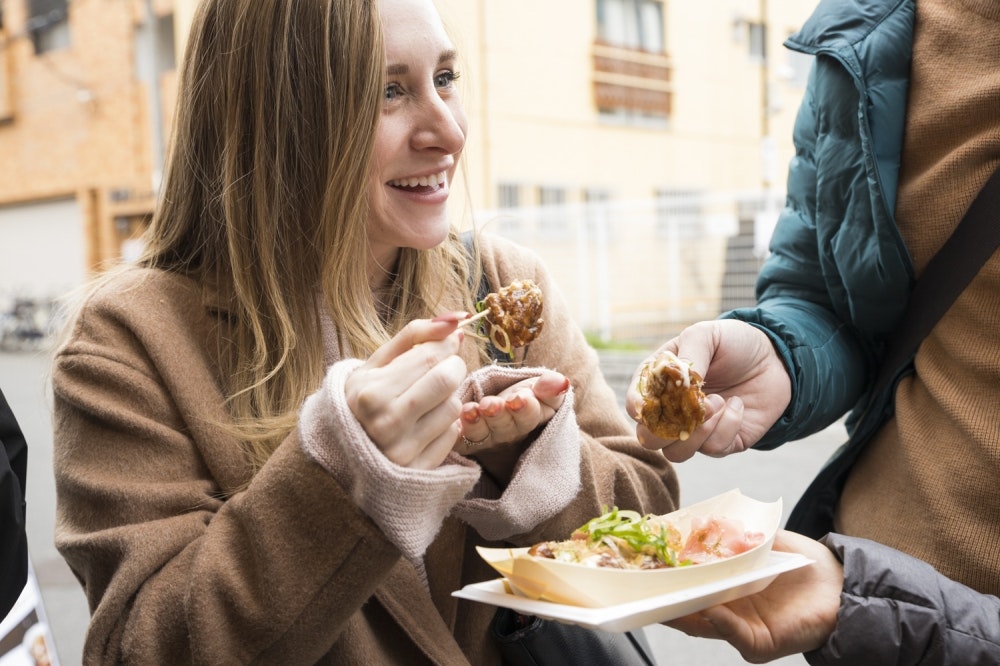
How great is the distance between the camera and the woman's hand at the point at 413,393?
4.39ft

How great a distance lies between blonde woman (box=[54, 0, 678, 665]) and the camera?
55.4 inches

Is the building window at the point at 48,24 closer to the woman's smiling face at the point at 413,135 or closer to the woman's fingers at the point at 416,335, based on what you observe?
the woman's smiling face at the point at 413,135

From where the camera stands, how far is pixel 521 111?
1606 cm

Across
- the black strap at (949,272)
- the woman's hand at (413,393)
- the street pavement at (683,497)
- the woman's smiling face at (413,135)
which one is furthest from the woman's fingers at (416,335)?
the street pavement at (683,497)

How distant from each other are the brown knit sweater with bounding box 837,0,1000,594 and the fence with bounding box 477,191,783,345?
843 cm

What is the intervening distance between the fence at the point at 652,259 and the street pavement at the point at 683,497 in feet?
11.0

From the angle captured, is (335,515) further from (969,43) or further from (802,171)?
(969,43)

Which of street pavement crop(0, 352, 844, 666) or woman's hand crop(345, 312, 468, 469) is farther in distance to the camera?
street pavement crop(0, 352, 844, 666)

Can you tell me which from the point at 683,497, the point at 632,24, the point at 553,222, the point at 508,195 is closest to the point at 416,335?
the point at 683,497

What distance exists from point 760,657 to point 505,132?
1503cm

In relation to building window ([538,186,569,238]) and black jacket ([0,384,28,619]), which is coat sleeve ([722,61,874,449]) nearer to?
black jacket ([0,384,28,619])

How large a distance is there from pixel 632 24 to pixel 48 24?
11.7 meters

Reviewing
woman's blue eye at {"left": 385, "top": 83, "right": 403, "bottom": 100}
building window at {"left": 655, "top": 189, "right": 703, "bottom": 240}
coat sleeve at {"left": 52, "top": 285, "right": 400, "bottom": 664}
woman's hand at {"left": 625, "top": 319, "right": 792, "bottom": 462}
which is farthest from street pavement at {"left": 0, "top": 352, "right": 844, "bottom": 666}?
building window at {"left": 655, "top": 189, "right": 703, "bottom": 240}

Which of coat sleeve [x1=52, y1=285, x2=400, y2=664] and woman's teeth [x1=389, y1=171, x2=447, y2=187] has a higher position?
woman's teeth [x1=389, y1=171, x2=447, y2=187]
